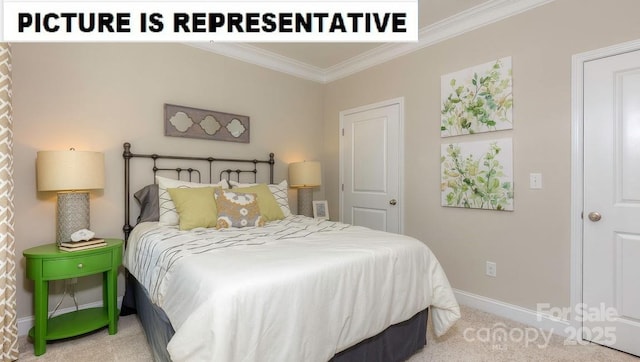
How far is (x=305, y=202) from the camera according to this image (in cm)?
373

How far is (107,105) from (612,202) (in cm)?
391

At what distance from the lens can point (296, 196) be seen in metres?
3.97

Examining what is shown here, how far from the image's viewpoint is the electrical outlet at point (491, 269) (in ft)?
8.57

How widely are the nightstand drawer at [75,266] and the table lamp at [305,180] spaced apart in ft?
6.61

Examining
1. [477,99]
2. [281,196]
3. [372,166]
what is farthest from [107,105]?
[477,99]

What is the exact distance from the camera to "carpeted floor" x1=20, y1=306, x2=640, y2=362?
1.93 meters

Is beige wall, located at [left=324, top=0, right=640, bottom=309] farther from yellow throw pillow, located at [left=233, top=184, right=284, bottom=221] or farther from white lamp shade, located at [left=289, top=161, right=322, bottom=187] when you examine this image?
yellow throw pillow, located at [left=233, top=184, right=284, bottom=221]

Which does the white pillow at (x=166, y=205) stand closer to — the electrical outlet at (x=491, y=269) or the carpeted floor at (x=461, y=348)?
the carpeted floor at (x=461, y=348)

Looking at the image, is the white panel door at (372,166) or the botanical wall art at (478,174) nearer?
the botanical wall art at (478,174)

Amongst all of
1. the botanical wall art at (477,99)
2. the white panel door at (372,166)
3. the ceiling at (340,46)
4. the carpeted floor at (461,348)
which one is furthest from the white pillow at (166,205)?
the botanical wall art at (477,99)

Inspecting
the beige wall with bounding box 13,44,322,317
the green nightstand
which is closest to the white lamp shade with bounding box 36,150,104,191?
the beige wall with bounding box 13,44,322,317

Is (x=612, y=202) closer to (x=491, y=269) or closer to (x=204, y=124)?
(x=491, y=269)

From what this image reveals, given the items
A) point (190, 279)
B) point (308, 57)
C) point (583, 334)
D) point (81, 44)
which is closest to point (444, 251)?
point (583, 334)

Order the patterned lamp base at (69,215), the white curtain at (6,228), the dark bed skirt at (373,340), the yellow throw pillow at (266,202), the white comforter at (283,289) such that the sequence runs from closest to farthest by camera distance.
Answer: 1. the white comforter at (283,289)
2. the dark bed skirt at (373,340)
3. the white curtain at (6,228)
4. the patterned lamp base at (69,215)
5. the yellow throw pillow at (266,202)
